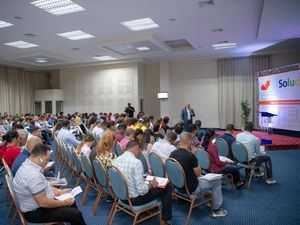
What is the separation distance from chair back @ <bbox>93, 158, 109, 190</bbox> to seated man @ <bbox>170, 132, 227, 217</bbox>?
3.24ft

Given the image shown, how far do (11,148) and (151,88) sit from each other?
12168 millimetres

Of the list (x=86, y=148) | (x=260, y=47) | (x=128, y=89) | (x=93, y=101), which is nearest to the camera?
(x=86, y=148)

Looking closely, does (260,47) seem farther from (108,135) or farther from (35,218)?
(35,218)

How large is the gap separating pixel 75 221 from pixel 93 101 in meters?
13.8

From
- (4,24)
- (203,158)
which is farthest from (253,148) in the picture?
(4,24)

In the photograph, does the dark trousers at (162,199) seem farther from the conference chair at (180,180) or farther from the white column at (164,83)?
the white column at (164,83)

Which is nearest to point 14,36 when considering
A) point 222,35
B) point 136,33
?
point 136,33

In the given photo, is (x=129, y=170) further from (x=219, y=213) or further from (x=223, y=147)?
(x=223, y=147)

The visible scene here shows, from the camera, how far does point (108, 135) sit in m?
3.75

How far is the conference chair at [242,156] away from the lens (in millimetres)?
4445

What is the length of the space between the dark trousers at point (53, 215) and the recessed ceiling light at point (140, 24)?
20.7ft

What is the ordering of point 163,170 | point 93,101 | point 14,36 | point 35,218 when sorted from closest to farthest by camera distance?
point 35,218 → point 163,170 → point 14,36 → point 93,101

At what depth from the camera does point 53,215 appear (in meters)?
2.43

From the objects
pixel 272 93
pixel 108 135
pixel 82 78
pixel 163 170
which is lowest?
pixel 163 170
